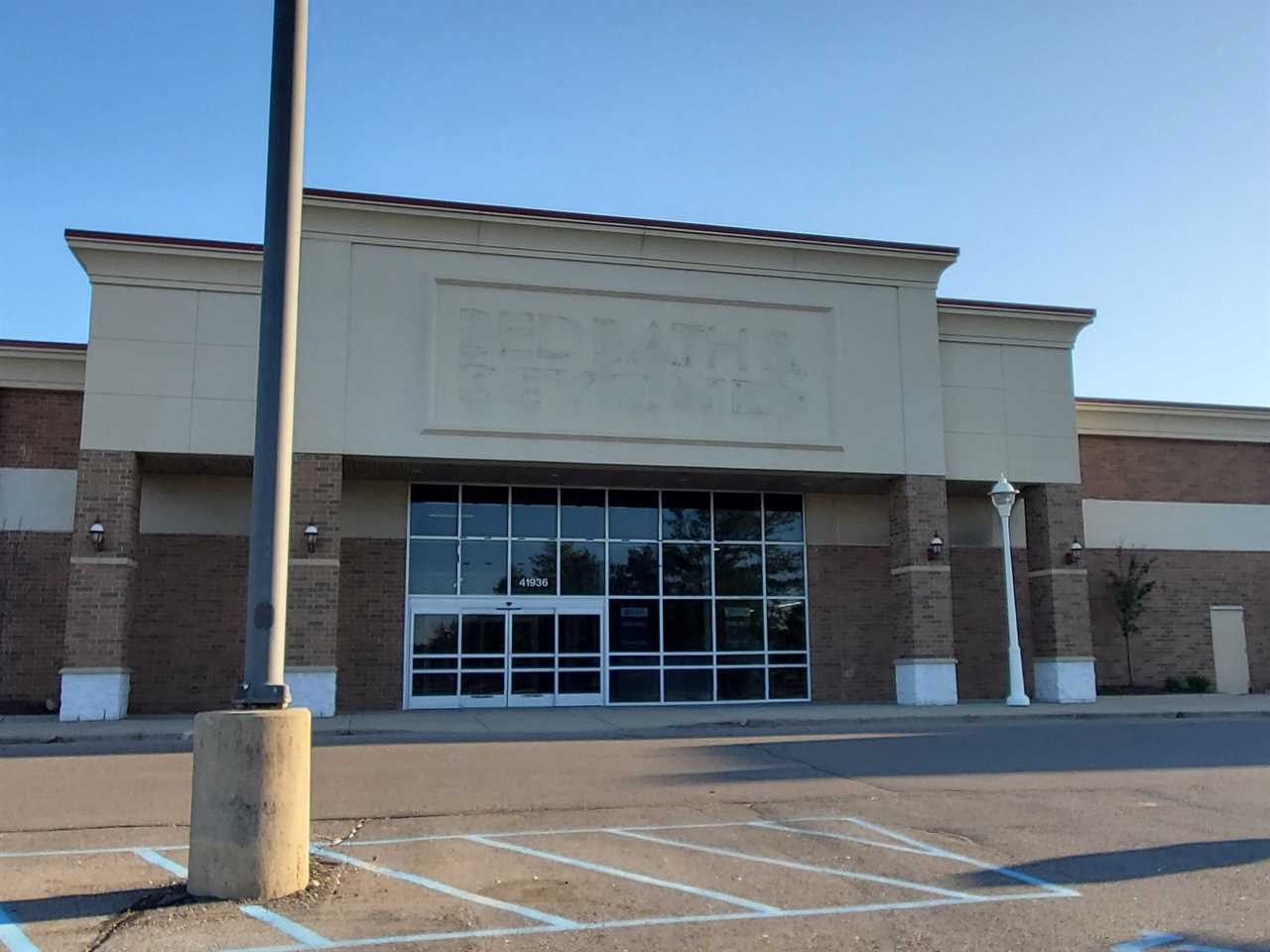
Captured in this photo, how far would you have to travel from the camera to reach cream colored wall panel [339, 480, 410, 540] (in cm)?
2152

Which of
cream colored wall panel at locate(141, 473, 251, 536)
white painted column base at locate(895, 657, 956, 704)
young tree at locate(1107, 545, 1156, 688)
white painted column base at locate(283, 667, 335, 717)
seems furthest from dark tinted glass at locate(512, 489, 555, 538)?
young tree at locate(1107, 545, 1156, 688)

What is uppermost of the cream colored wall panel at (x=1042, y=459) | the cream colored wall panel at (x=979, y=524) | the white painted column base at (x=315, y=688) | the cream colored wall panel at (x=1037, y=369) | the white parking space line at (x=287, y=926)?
the cream colored wall panel at (x=1037, y=369)

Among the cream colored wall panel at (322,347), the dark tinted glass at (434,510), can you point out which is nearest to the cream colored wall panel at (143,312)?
the cream colored wall panel at (322,347)

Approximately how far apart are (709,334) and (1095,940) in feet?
56.1

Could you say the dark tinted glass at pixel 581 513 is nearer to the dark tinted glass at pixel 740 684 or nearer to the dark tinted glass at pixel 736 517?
the dark tinted glass at pixel 736 517

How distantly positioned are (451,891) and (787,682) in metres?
17.5

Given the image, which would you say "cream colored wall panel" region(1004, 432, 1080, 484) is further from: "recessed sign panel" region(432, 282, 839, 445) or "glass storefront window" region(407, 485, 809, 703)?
"glass storefront window" region(407, 485, 809, 703)

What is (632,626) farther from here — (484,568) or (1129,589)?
(1129,589)

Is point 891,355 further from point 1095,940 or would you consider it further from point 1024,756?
point 1095,940

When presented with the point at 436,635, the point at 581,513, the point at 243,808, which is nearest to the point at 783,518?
the point at 581,513

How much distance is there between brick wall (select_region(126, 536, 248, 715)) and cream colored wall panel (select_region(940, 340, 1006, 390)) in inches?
590

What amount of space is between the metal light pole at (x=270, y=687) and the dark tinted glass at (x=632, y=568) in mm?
16052

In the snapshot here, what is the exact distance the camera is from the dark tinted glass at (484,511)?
22.2m

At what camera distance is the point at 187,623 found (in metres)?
20.5
